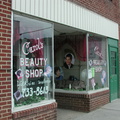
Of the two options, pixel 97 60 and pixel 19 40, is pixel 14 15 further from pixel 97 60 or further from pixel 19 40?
pixel 97 60

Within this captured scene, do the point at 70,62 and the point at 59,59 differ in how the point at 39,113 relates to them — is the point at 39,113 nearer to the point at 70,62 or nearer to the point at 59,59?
the point at 70,62

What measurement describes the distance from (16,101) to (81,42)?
394 cm

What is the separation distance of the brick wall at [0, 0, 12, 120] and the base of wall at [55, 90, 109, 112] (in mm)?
3539

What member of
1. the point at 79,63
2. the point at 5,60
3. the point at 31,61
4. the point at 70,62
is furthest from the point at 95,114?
the point at 5,60

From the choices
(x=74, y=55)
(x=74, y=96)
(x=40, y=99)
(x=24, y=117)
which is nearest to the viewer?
(x=24, y=117)

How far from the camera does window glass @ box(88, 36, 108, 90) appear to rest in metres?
8.12

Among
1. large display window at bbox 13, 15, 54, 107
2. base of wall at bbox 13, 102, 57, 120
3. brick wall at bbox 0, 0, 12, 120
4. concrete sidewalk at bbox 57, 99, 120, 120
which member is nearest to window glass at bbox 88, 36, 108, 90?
concrete sidewalk at bbox 57, 99, 120, 120

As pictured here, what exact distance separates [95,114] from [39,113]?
2.60 metres

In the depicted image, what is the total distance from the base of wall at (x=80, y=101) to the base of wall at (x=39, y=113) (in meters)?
1.97

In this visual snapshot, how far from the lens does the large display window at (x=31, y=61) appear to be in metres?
4.93

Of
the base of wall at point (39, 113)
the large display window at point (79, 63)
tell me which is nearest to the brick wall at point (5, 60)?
the base of wall at point (39, 113)

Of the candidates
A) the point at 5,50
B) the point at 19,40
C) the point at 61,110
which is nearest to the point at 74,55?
the point at 61,110

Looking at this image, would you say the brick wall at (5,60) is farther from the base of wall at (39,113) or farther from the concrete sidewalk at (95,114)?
the concrete sidewalk at (95,114)

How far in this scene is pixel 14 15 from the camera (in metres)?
4.85
